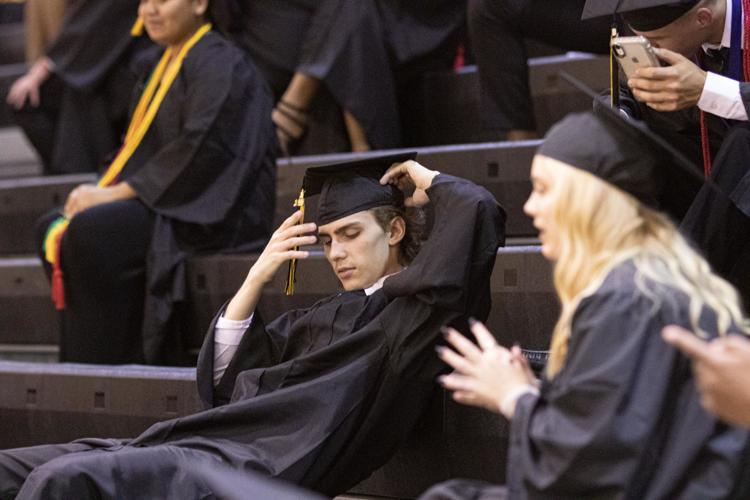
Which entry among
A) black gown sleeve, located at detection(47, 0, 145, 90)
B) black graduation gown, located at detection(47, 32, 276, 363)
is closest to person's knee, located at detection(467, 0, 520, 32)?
black graduation gown, located at detection(47, 32, 276, 363)

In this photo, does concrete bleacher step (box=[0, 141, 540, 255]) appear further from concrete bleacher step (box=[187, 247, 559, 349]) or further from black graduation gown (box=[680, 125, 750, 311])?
black graduation gown (box=[680, 125, 750, 311])

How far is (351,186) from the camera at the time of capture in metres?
2.95

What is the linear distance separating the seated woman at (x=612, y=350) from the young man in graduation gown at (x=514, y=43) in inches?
75.0

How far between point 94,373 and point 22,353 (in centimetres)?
107

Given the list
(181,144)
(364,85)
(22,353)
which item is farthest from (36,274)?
(364,85)

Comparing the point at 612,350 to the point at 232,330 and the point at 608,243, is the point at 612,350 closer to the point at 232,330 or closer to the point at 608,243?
the point at 608,243

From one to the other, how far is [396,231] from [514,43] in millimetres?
1192

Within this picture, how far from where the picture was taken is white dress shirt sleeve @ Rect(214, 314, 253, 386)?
119 inches

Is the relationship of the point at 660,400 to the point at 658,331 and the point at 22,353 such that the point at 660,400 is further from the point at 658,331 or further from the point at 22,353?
the point at 22,353

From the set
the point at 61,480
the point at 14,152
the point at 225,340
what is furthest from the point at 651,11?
the point at 14,152

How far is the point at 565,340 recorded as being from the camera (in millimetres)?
1993

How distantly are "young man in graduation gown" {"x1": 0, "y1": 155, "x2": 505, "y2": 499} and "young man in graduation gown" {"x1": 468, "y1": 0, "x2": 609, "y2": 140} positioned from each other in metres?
1.08

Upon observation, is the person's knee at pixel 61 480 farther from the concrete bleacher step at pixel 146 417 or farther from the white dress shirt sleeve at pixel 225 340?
the concrete bleacher step at pixel 146 417

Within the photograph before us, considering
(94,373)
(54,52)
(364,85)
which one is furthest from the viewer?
(54,52)
